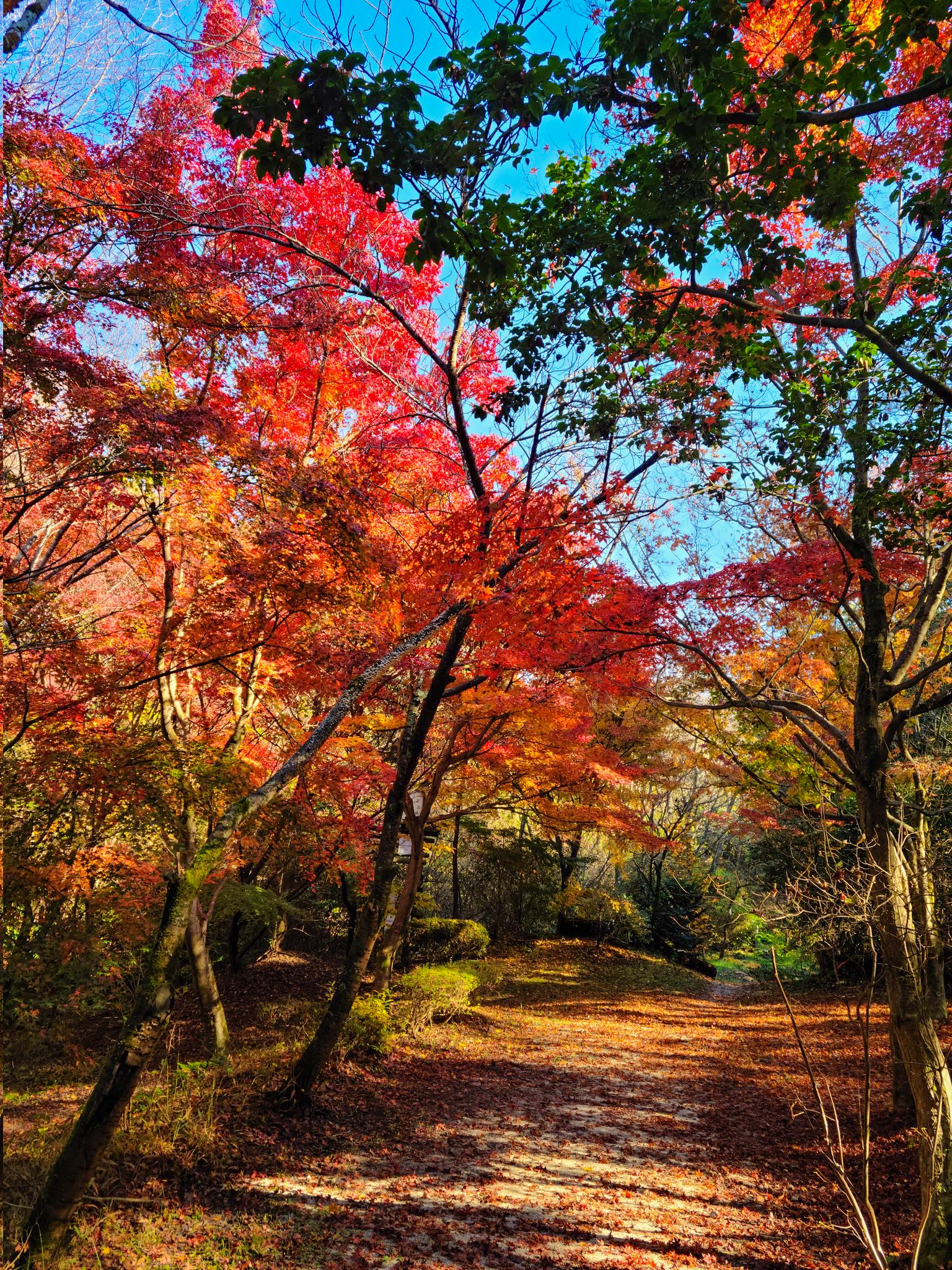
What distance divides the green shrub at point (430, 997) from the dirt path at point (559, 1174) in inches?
23.8

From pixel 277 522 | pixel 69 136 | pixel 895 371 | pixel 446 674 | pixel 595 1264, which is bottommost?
pixel 595 1264

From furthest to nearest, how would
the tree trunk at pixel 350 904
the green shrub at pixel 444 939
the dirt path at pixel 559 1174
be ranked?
the green shrub at pixel 444 939 < the tree trunk at pixel 350 904 < the dirt path at pixel 559 1174

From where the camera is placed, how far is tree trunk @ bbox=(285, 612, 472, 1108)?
6.91m

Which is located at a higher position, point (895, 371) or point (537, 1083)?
point (895, 371)

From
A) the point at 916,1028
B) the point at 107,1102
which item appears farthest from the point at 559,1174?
the point at 107,1102

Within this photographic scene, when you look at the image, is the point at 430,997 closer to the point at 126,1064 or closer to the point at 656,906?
the point at 126,1064

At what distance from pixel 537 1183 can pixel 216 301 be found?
8.42 metres

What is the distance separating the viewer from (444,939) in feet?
53.2

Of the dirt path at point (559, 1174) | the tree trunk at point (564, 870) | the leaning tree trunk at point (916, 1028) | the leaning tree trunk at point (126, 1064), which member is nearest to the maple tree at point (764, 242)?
the leaning tree trunk at point (916, 1028)

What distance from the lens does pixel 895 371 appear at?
193 inches

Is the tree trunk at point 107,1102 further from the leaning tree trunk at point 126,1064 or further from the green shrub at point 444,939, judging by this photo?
the green shrub at point 444,939

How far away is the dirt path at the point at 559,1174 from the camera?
4.73 metres

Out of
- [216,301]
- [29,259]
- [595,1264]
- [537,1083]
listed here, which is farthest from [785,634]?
[29,259]

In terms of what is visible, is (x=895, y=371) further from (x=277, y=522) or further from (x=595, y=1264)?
(x=595, y=1264)
